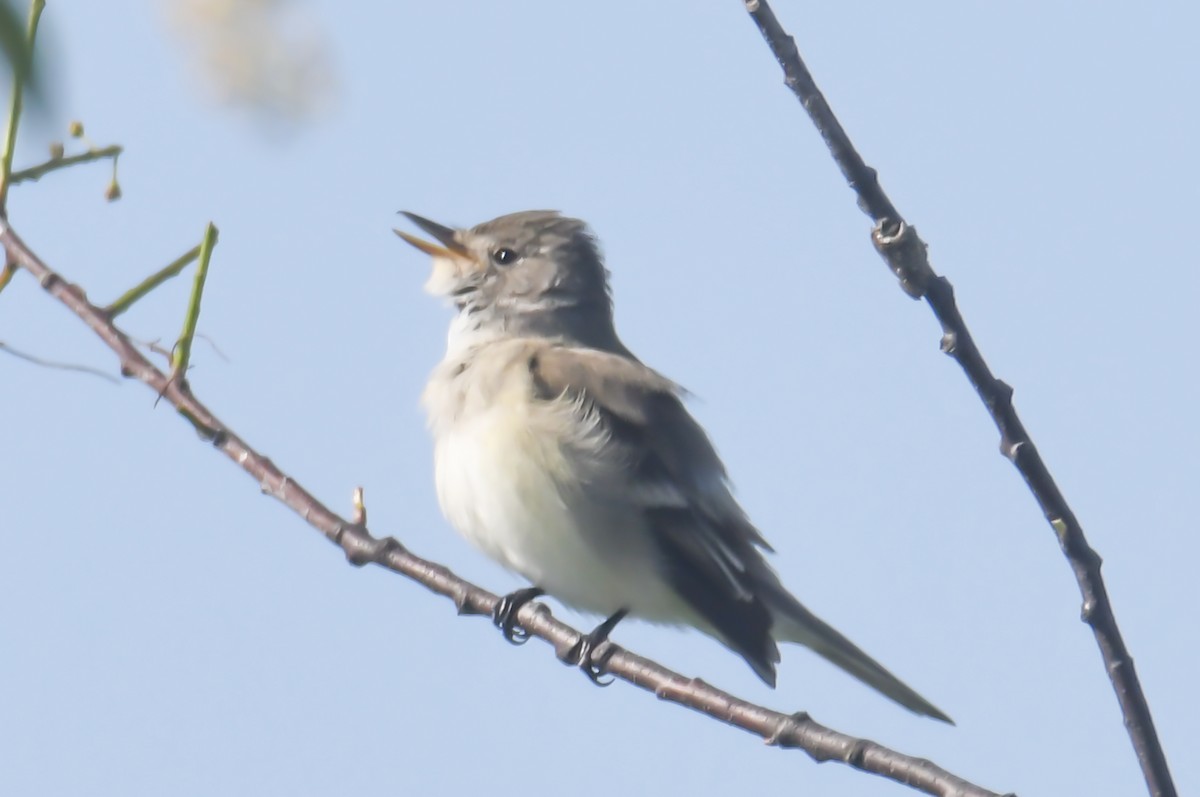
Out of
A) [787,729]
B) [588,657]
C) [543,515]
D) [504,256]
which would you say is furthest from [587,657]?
[504,256]

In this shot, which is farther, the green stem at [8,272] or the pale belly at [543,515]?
the pale belly at [543,515]

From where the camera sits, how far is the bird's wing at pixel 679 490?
5.43 m

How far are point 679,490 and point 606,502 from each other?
0.31 metres

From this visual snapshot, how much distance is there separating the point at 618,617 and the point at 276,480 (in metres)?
2.28

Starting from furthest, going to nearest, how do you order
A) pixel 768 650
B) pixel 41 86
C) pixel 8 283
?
pixel 768 650 < pixel 8 283 < pixel 41 86

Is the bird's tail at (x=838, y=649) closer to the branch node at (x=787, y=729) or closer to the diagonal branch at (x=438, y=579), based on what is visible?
the diagonal branch at (x=438, y=579)

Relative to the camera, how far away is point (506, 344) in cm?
626

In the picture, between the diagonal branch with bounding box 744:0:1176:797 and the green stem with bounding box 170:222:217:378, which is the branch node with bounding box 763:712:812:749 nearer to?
the diagonal branch with bounding box 744:0:1176:797

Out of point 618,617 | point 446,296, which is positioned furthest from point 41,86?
point 446,296

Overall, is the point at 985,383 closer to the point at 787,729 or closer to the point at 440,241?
the point at 787,729

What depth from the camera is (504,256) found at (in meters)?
6.86

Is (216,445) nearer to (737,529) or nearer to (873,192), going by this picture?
(873,192)

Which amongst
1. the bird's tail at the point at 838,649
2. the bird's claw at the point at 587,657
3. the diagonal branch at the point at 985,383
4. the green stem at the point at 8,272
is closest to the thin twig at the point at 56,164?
the green stem at the point at 8,272

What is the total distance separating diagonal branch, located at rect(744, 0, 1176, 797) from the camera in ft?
6.54
